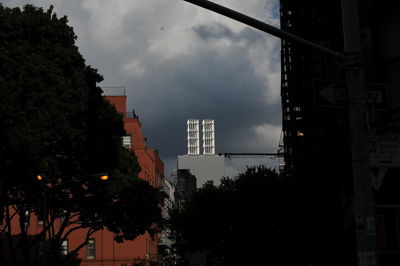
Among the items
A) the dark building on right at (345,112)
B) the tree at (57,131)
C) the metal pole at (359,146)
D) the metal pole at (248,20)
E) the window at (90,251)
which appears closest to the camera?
the metal pole at (359,146)

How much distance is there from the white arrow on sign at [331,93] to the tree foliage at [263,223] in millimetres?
24379

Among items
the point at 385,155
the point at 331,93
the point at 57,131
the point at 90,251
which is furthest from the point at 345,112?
the point at 90,251

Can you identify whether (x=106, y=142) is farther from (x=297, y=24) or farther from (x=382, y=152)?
(x=382, y=152)

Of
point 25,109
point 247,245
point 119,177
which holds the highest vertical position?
point 25,109

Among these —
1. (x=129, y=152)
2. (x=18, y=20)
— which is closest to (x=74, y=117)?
(x=18, y=20)

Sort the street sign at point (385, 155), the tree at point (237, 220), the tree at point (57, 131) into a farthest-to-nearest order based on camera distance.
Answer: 1. the tree at point (237, 220)
2. the tree at point (57, 131)
3. the street sign at point (385, 155)

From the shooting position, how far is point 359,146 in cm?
1034

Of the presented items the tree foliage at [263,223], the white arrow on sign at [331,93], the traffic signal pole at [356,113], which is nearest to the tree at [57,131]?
the tree foliage at [263,223]

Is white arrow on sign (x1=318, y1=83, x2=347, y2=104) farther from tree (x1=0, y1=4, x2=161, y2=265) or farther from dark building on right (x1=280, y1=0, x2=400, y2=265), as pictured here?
tree (x1=0, y1=4, x2=161, y2=265)

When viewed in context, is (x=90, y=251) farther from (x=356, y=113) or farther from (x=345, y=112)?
(x=356, y=113)

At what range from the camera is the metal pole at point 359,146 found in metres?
9.95

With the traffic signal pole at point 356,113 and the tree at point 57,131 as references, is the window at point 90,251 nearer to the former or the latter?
the tree at point 57,131

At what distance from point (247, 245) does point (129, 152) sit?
358 inches

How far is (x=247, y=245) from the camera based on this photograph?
42031 millimetres
